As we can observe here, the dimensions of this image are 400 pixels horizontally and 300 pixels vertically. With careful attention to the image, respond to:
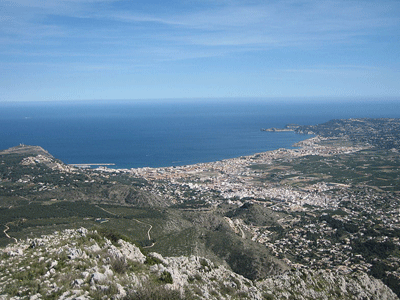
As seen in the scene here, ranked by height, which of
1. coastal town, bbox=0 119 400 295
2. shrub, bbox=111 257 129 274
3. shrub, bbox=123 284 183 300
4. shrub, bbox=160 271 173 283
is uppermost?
shrub, bbox=123 284 183 300

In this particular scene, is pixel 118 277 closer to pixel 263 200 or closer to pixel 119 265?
pixel 119 265

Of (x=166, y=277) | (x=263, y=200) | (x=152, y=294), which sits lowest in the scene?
(x=263, y=200)

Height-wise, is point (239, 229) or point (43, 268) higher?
point (43, 268)

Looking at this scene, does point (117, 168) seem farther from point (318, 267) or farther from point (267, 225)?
→ point (318, 267)

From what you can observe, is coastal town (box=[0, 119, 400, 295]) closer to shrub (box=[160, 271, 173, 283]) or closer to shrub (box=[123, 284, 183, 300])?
shrub (box=[160, 271, 173, 283])

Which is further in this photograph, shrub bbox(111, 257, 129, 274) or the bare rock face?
shrub bbox(111, 257, 129, 274)

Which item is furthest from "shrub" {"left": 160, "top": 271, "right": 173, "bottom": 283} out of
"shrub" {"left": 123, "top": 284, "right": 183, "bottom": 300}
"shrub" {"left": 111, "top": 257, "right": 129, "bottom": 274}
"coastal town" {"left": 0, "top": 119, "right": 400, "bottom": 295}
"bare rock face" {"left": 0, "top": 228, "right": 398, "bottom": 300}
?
"coastal town" {"left": 0, "top": 119, "right": 400, "bottom": 295}

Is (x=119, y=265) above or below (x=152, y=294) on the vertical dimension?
below

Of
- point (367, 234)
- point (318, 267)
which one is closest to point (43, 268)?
point (318, 267)

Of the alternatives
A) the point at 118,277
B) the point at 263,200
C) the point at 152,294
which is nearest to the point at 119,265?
the point at 118,277
